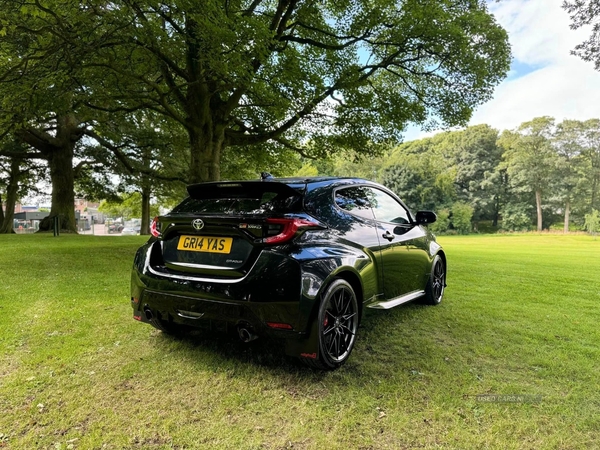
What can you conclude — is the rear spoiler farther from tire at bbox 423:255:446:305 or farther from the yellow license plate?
tire at bbox 423:255:446:305

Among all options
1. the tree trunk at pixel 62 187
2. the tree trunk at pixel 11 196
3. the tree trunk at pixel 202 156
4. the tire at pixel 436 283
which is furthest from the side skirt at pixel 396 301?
the tree trunk at pixel 11 196

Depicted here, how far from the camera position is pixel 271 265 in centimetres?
262

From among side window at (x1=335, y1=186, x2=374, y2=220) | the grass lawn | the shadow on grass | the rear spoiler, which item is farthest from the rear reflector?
side window at (x1=335, y1=186, x2=374, y2=220)

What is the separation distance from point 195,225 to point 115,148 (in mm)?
17434

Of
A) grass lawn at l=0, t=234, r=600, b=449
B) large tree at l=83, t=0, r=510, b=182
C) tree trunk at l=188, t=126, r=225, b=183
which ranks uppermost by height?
large tree at l=83, t=0, r=510, b=182

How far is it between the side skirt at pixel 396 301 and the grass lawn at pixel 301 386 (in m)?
0.27

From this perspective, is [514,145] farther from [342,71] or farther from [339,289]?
[339,289]

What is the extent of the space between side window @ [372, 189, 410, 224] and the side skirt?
2.76 feet

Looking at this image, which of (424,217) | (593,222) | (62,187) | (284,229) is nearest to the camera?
(284,229)

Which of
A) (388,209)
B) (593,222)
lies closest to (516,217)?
(593,222)

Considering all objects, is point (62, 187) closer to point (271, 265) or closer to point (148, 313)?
point (148, 313)

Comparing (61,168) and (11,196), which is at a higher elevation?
(61,168)

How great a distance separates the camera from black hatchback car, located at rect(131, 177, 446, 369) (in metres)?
2.61

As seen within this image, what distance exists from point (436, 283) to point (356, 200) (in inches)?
81.1
